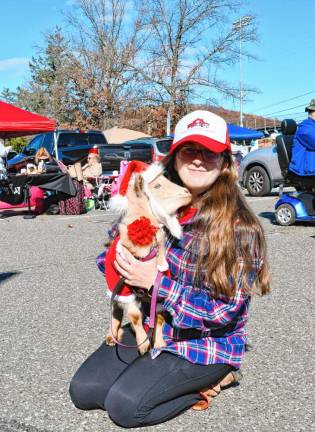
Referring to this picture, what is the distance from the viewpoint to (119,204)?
253cm

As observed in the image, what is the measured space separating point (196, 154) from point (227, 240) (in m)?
0.46

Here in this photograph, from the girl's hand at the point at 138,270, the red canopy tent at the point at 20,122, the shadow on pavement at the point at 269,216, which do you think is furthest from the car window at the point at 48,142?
the girl's hand at the point at 138,270

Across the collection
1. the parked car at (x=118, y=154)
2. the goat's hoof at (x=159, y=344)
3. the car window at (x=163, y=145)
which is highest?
the car window at (x=163, y=145)

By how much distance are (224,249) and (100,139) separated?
16.1m

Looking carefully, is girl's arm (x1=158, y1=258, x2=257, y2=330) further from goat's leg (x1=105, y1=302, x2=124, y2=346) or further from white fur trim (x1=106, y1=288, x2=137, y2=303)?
goat's leg (x1=105, y1=302, x2=124, y2=346)

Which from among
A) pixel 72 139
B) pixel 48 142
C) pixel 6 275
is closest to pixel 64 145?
pixel 72 139

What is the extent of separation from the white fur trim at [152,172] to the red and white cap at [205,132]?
15 centimetres

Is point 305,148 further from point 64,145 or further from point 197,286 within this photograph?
point 64,145

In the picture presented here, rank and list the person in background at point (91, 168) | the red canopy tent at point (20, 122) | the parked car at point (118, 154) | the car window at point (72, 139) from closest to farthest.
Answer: the red canopy tent at point (20, 122), the person in background at point (91, 168), the parked car at point (118, 154), the car window at point (72, 139)

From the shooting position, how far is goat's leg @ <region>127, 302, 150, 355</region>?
2.67 m

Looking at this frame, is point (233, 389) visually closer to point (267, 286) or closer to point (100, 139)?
point (267, 286)

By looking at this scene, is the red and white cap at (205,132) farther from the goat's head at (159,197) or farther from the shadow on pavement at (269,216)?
the shadow on pavement at (269,216)

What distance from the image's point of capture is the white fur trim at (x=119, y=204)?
252 cm

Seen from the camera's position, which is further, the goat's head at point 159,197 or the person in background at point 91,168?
the person in background at point 91,168
